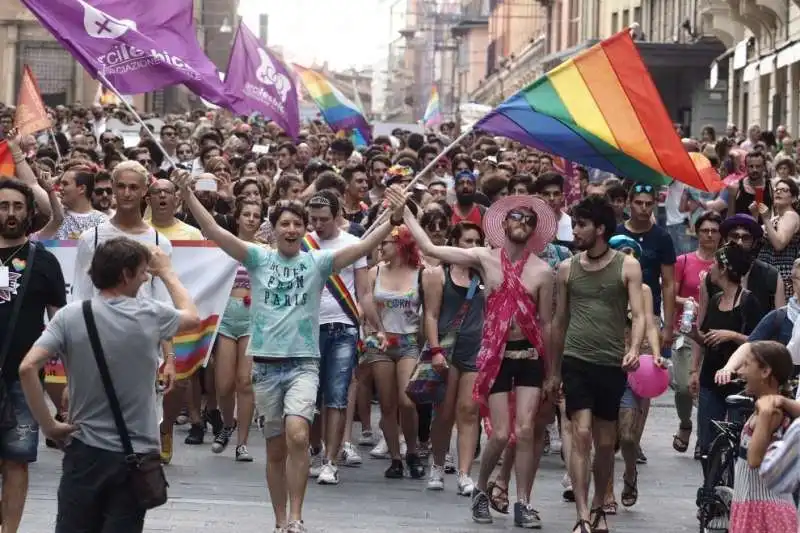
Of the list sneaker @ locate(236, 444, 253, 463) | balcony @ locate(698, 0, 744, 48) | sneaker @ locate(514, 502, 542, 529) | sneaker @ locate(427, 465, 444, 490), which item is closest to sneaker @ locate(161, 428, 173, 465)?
sneaker @ locate(236, 444, 253, 463)

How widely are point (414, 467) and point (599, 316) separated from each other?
2434mm

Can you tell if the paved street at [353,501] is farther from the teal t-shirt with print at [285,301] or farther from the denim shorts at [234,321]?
the teal t-shirt with print at [285,301]

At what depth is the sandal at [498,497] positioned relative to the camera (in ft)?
35.3

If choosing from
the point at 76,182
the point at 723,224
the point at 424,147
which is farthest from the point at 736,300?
the point at 424,147

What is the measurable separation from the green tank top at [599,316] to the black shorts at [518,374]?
0.77ft

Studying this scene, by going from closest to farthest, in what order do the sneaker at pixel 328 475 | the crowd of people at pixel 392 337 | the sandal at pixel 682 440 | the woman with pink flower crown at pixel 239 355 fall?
1. the crowd of people at pixel 392 337
2. the sneaker at pixel 328 475
3. the woman with pink flower crown at pixel 239 355
4. the sandal at pixel 682 440

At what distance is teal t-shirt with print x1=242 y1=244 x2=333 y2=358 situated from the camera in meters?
9.69

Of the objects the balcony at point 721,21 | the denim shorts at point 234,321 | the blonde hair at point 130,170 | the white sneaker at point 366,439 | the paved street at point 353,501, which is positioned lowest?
the paved street at point 353,501

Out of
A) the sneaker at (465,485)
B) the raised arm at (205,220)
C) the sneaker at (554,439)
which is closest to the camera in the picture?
the raised arm at (205,220)

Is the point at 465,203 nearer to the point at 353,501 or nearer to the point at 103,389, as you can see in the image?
the point at 353,501

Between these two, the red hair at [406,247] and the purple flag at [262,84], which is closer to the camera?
the red hair at [406,247]

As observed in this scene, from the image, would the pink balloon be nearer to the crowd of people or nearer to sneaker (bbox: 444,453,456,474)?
the crowd of people

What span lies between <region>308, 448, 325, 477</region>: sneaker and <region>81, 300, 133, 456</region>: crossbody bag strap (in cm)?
487

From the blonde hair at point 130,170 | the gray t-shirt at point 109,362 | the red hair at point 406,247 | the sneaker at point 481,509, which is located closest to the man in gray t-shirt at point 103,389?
the gray t-shirt at point 109,362
